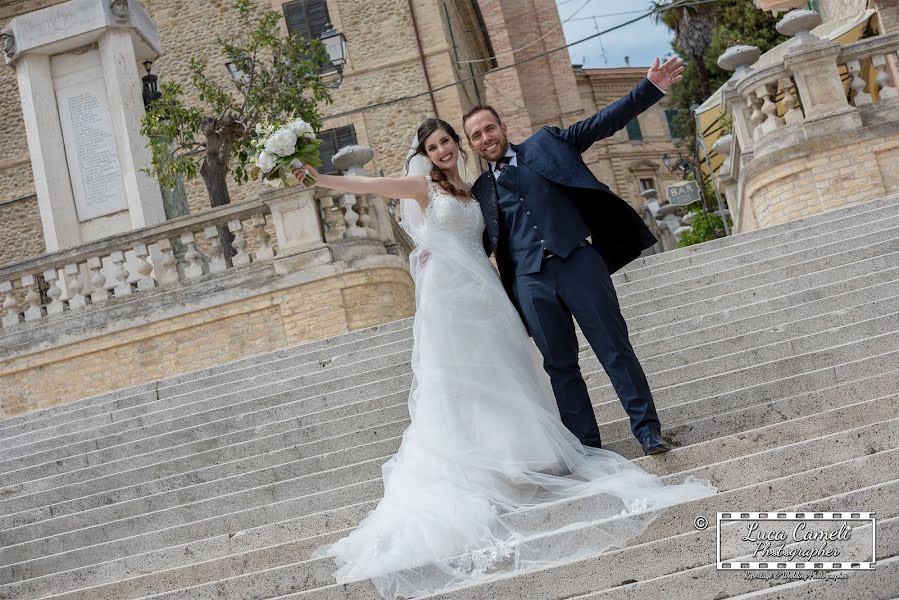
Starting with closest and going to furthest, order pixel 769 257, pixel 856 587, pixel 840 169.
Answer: pixel 856 587 → pixel 769 257 → pixel 840 169

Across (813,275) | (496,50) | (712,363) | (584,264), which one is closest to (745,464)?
(584,264)

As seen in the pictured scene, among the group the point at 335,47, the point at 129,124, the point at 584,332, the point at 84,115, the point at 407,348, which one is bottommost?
the point at 584,332

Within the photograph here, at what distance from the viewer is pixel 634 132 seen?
142ft

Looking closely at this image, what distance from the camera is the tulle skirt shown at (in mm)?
4195

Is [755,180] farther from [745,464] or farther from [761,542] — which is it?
[761,542]

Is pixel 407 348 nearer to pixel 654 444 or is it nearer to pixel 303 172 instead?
pixel 303 172

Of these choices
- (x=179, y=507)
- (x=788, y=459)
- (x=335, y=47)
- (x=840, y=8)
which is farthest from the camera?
(x=840, y=8)

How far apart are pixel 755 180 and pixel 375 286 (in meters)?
4.48

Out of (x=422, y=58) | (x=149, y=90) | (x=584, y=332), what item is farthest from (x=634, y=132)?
(x=584, y=332)

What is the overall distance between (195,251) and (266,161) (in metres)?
7.19

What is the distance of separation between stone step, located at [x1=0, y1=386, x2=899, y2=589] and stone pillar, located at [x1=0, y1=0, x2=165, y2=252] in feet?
28.7

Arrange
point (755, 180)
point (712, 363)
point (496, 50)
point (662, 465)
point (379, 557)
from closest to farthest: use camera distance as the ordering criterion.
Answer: point (379, 557) < point (662, 465) < point (712, 363) < point (755, 180) < point (496, 50)

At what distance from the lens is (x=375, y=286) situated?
12188 millimetres

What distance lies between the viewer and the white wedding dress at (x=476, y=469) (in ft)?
13.8
